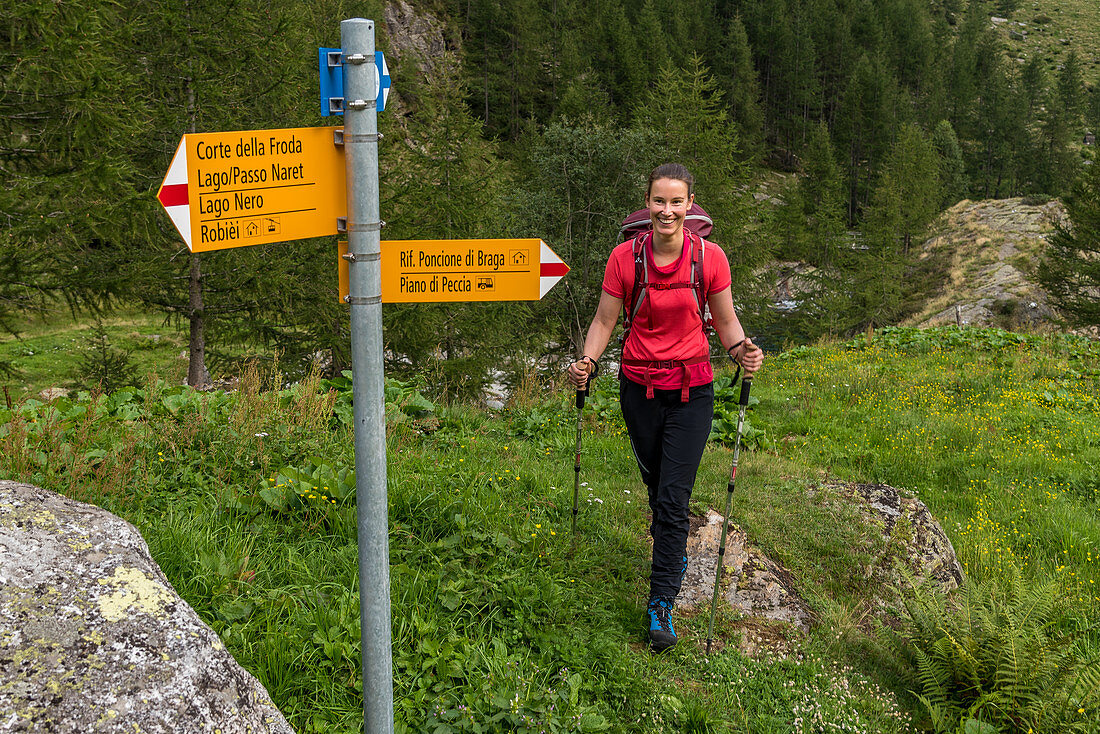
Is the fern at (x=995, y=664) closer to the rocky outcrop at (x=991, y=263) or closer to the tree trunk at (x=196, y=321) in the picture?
the tree trunk at (x=196, y=321)

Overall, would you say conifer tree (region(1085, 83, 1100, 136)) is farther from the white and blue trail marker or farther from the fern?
the white and blue trail marker

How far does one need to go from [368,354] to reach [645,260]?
2.21 metres

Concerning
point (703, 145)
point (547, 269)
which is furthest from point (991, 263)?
point (547, 269)

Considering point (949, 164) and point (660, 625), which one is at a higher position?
point (949, 164)

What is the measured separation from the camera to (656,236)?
3998 mm

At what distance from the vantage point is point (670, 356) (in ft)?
13.2

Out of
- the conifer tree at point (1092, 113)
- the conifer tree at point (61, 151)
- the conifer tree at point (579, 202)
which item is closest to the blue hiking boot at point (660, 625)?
the conifer tree at point (61, 151)

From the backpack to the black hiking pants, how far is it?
42 centimetres

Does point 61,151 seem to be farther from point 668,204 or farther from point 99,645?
point 99,645

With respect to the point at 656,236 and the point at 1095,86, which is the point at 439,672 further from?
the point at 1095,86

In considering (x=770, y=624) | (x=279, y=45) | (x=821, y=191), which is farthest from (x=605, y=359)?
(x=821, y=191)

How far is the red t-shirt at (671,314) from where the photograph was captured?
3.99 meters

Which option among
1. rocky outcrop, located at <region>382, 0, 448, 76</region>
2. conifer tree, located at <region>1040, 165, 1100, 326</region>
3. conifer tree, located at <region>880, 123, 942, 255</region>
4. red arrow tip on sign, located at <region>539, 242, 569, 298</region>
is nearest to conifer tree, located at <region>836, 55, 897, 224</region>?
conifer tree, located at <region>880, 123, 942, 255</region>

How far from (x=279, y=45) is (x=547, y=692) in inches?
460
